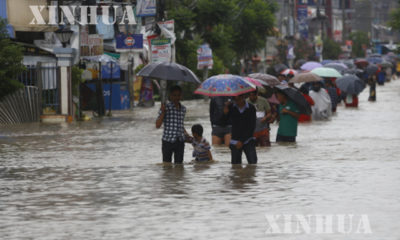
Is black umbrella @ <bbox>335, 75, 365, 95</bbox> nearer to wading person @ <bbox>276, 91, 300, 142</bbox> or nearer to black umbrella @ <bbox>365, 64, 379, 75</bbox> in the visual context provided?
wading person @ <bbox>276, 91, 300, 142</bbox>

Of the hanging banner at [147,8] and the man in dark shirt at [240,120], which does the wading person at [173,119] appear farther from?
the hanging banner at [147,8]

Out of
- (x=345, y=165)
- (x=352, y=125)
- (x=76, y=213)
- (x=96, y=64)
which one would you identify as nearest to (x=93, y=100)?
(x=96, y=64)

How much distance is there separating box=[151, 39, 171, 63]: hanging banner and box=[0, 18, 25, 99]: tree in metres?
8.00

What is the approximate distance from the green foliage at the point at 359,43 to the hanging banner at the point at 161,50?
138 meters

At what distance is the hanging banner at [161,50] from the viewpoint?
36.5 metres

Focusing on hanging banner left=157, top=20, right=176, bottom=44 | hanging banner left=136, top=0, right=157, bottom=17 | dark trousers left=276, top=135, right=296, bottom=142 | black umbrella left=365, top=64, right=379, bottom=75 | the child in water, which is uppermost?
hanging banner left=136, top=0, right=157, bottom=17

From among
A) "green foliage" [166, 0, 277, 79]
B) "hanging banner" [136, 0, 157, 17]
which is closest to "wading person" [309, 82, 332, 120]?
"hanging banner" [136, 0, 157, 17]

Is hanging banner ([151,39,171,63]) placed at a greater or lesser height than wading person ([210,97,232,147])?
greater

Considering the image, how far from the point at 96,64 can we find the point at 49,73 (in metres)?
4.35

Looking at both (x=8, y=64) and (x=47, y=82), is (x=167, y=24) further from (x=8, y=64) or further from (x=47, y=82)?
(x=8, y=64)

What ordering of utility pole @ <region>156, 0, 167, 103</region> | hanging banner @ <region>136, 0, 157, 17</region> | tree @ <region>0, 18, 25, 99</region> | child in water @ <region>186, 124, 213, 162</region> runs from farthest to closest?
1. hanging banner @ <region>136, 0, 157, 17</region>
2. utility pole @ <region>156, 0, 167, 103</region>
3. tree @ <region>0, 18, 25, 99</region>
4. child in water @ <region>186, 124, 213, 162</region>

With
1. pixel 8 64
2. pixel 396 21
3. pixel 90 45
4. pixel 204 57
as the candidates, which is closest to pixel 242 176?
pixel 8 64

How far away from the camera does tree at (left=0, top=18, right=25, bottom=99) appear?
28422 millimetres

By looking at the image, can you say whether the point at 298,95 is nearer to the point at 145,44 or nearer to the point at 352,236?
the point at 352,236
